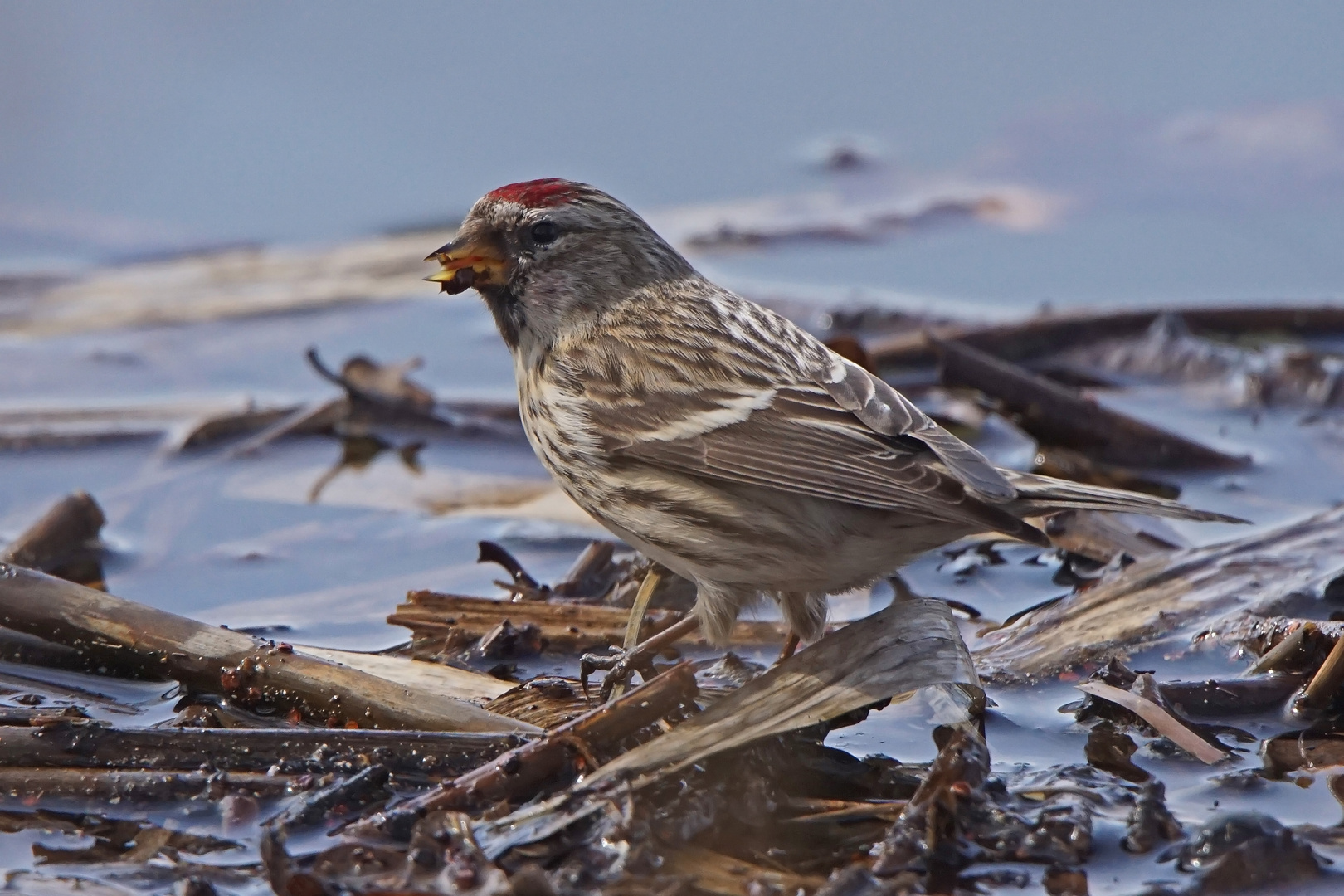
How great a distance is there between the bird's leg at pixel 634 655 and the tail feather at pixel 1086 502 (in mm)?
935

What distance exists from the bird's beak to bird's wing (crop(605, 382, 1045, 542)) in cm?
68

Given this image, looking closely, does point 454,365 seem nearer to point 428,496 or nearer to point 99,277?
point 428,496

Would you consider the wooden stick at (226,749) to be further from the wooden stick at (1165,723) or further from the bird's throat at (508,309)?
the bird's throat at (508,309)

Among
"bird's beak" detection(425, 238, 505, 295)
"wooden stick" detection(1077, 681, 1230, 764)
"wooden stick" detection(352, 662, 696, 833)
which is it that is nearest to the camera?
"wooden stick" detection(352, 662, 696, 833)

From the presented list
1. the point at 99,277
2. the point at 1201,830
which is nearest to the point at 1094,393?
the point at 1201,830

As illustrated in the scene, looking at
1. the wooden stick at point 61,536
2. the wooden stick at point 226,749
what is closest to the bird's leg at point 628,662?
the wooden stick at point 226,749

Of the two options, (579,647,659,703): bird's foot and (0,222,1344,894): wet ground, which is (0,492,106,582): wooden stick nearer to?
(0,222,1344,894): wet ground

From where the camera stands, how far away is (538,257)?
493 centimetres

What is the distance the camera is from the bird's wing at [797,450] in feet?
12.8

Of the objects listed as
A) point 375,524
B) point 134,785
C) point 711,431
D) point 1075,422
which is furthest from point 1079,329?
point 134,785

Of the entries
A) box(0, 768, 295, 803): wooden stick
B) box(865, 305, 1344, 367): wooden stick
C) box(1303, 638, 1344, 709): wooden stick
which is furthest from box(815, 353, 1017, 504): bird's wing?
box(865, 305, 1344, 367): wooden stick

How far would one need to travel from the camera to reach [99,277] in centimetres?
818

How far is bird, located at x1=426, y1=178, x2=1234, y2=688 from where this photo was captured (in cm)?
403

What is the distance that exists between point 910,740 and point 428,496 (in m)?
2.48
